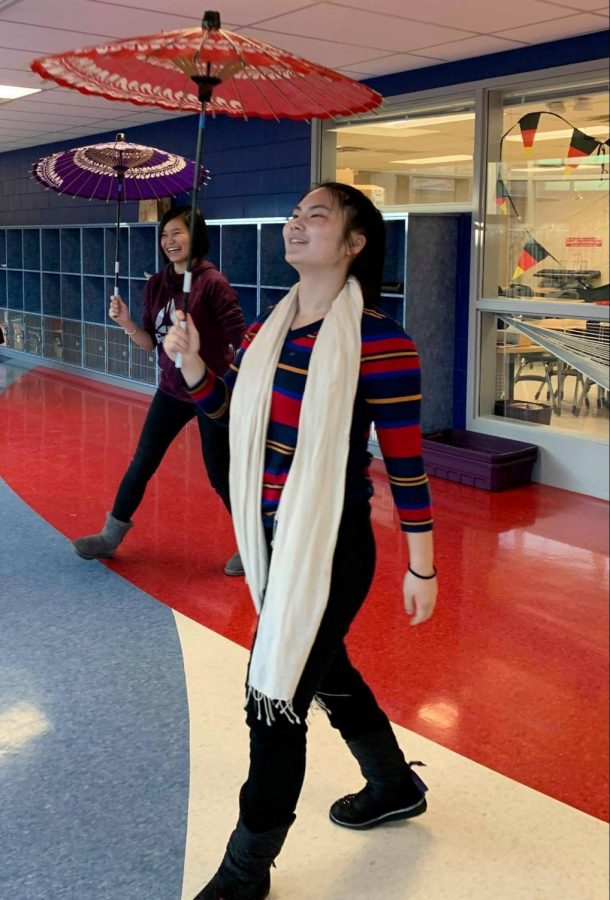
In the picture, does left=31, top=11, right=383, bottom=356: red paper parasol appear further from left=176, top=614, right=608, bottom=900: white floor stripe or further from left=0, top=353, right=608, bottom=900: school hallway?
left=176, top=614, right=608, bottom=900: white floor stripe

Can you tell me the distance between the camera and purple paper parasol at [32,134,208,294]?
3131 mm

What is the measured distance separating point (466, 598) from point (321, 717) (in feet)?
2.85

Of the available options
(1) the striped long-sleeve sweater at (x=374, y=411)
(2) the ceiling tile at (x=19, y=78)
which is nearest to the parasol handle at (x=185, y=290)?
(1) the striped long-sleeve sweater at (x=374, y=411)

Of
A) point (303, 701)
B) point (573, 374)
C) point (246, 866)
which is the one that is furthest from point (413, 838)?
point (573, 374)

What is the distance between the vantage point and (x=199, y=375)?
139cm

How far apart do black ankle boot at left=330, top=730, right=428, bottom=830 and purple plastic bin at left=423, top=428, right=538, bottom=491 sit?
2145 millimetres

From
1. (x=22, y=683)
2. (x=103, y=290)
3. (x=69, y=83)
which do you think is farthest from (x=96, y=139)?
(x=69, y=83)

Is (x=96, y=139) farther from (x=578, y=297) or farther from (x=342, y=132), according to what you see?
(x=578, y=297)

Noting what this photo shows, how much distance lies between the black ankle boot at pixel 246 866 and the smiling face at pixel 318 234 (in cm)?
96

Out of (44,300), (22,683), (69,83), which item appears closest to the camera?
(69,83)

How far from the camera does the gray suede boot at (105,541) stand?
3531 mm

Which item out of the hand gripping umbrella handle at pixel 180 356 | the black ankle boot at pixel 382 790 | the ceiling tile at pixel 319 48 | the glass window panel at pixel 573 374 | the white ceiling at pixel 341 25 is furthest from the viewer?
the ceiling tile at pixel 319 48

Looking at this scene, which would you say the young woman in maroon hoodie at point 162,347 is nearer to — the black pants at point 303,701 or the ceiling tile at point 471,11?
the black pants at point 303,701

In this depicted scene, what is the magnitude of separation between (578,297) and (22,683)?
1.94m
